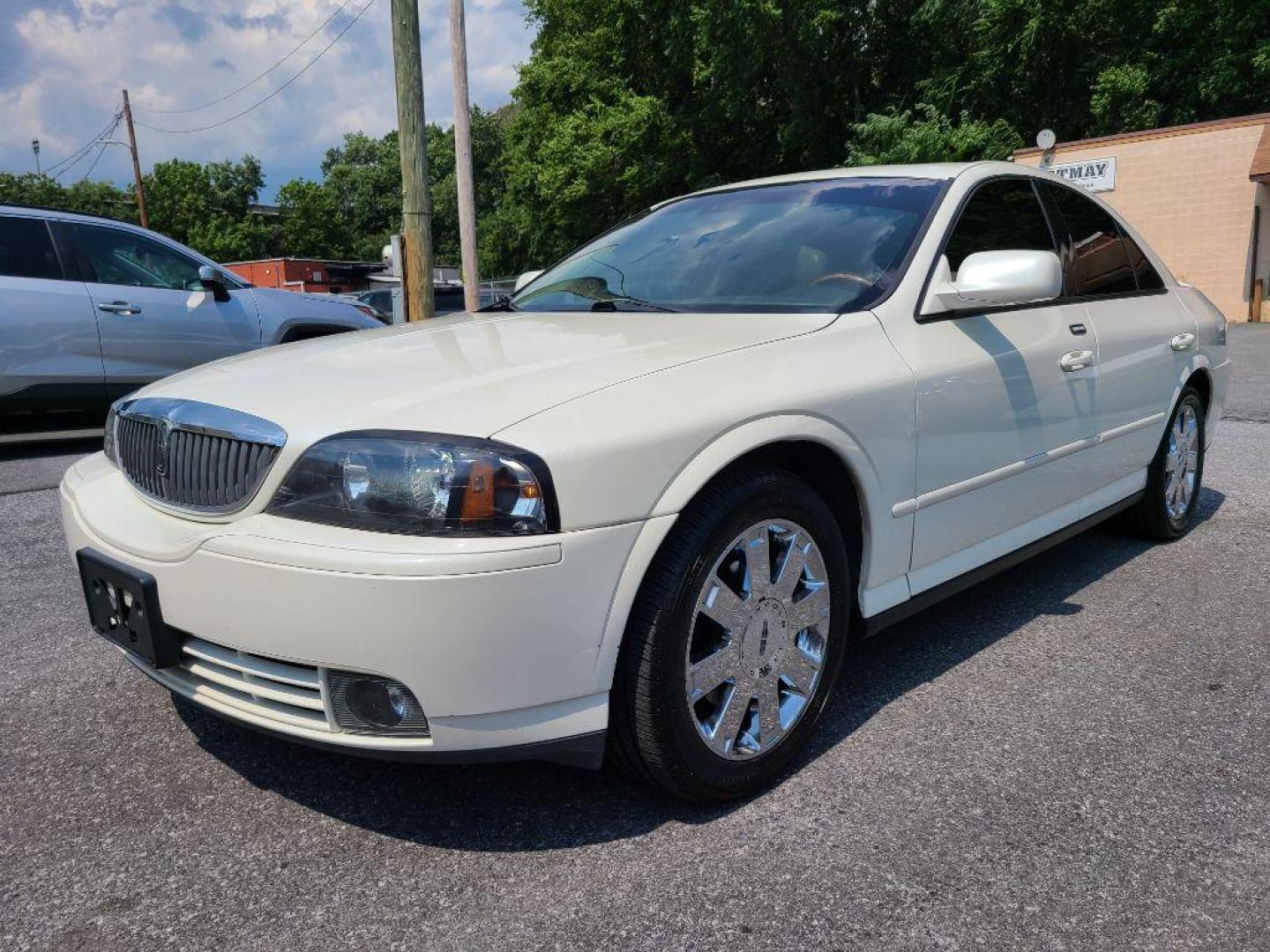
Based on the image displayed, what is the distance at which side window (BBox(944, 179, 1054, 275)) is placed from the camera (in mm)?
3133

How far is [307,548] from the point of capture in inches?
76.7

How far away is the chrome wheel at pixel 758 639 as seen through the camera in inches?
88.7

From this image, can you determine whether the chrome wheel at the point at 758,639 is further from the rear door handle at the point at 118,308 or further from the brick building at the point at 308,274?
the brick building at the point at 308,274

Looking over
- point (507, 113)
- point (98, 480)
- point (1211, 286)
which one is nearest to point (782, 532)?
point (98, 480)

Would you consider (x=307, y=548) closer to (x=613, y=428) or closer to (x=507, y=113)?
(x=613, y=428)

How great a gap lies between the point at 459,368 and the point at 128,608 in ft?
2.94

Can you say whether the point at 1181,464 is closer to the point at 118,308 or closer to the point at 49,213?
the point at 118,308

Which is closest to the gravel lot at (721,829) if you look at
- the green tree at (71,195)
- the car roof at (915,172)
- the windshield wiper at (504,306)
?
the car roof at (915,172)

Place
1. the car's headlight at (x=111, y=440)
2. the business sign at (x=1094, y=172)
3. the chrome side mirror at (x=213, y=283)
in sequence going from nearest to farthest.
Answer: the car's headlight at (x=111, y=440), the chrome side mirror at (x=213, y=283), the business sign at (x=1094, y=172)

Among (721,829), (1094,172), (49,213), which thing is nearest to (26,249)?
(49,213)

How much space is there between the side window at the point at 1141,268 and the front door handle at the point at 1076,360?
0.82m

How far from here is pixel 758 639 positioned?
2.35 metres

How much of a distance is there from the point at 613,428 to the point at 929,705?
1.39m

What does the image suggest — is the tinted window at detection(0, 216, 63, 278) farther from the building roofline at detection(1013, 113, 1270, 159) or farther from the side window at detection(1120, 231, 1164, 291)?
the building roofline at detection(1013, 113, 1270, 159)
